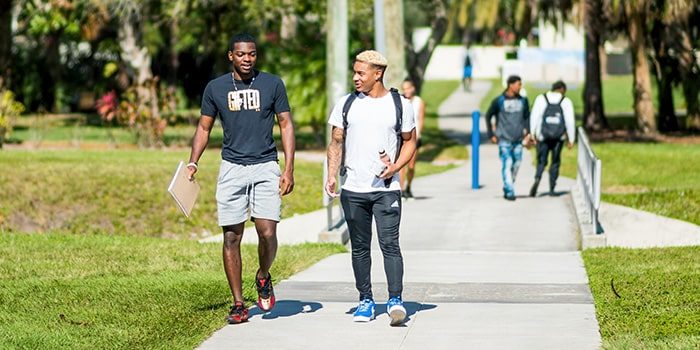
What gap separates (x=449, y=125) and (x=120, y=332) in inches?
1475

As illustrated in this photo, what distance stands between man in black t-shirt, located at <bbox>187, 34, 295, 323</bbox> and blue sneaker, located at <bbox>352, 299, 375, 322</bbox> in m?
0.76

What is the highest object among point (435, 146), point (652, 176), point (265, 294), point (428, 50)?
point (428, 50)

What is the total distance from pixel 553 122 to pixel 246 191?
10.8 meters

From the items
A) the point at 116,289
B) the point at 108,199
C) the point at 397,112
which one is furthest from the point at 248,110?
the point at 108,199

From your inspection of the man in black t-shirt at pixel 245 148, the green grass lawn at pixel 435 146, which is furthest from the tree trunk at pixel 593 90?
the man in black t-shirt at pixel 245 148

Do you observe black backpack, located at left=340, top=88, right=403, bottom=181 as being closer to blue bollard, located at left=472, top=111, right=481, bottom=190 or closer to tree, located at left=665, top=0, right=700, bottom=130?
blue bollard, located at left=472, top=111, right=481, bottom=190

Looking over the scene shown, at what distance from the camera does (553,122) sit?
66.7 feet

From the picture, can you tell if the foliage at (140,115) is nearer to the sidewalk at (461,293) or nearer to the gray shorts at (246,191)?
the sidewalk at (461,293)

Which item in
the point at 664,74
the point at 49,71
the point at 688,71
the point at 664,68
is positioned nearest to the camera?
the point at 688,71

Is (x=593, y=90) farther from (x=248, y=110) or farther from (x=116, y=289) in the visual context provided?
(x=248, y=110)

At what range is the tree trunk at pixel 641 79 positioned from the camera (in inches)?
1410

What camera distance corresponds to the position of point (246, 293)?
11.6m

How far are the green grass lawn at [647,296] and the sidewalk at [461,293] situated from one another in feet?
0.51

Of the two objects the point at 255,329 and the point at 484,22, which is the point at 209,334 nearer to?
the point at 255,329
